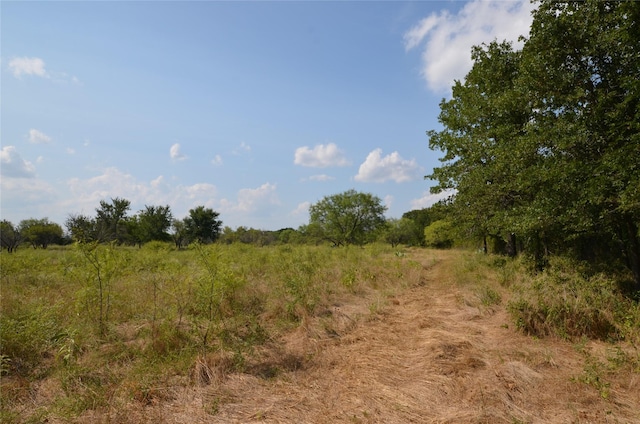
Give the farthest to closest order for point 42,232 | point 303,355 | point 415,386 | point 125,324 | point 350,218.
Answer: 1. point 350,218
2. point 42,232
3. point 125,324
4. point 303,355
5. point 415,386

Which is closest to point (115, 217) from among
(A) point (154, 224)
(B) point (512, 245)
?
(A) point (154, 224)

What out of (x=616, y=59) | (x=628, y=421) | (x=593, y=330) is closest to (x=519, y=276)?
(x=593, y=330)

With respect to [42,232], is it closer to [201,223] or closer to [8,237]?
[8,237]

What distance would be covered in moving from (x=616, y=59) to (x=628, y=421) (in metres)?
7.46

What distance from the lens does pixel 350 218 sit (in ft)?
147

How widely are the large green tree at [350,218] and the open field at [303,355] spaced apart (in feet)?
118

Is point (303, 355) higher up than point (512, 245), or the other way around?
point (512, 245)

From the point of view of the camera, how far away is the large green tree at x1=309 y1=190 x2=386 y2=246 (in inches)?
1759

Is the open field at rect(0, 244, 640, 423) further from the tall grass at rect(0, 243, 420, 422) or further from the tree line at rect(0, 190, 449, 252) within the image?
the tree line at rect(0, 190, 449, 252)

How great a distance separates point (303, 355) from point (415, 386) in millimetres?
2003

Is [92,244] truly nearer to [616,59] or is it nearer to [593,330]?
[593,330]

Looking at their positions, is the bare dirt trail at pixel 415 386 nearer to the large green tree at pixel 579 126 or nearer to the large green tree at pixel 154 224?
the large green tree at pixel 579 126

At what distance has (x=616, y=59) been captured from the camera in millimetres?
7000

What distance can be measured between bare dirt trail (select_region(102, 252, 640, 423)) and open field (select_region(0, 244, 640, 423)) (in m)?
0.02
